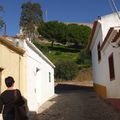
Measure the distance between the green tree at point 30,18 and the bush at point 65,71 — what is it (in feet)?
90.5

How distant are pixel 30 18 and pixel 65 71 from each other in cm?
3162

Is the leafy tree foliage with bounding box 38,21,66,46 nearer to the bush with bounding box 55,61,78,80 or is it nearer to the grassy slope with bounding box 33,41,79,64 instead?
the grassy slope with bounding box 33,41,79,64

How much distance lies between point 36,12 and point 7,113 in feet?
229

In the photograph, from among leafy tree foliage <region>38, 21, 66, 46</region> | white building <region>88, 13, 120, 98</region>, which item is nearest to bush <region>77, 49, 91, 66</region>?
leafy tree foliage <region>38, 21, 66, 46</region>

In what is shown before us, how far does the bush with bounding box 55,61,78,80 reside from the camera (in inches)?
1822

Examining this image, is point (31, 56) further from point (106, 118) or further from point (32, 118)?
point (106, 118)

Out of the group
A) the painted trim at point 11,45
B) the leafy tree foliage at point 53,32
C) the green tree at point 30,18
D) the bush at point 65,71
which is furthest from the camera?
the leafy tree foliage at point 53,32

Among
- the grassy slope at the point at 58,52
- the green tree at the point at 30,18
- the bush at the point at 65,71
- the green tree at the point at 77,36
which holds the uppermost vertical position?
the green tree at the point at 30,18

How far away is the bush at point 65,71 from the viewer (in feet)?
152

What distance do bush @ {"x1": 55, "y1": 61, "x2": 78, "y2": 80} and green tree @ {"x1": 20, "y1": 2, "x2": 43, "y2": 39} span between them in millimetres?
27571

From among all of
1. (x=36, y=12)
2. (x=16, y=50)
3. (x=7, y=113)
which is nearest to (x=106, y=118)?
(x=16, y=50)

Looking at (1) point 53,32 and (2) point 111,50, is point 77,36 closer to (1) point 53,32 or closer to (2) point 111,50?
(1) point 53,32

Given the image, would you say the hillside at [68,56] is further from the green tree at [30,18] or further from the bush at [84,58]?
the green tree at [30,18]

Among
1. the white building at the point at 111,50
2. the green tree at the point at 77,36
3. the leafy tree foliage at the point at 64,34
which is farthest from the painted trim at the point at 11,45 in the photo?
the leafy tree foliage at the point at 64,34
